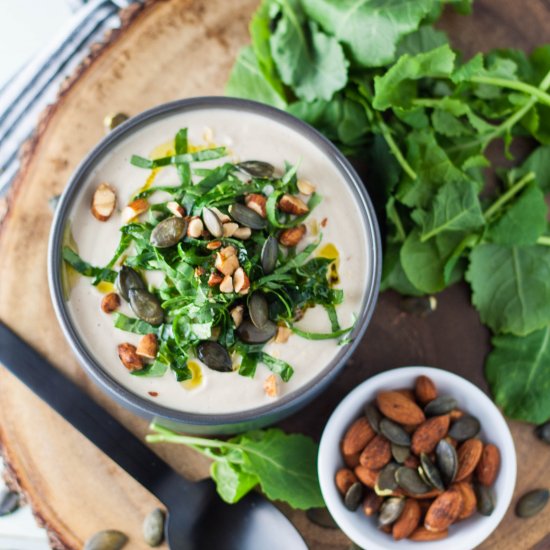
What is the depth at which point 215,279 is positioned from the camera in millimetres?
1286

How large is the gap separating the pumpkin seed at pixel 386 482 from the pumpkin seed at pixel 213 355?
421 mm

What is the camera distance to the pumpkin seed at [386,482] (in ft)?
4.94

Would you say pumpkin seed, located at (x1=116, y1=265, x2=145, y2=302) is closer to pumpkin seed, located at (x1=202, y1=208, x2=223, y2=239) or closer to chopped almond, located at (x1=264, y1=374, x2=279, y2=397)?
pumpkin seed, located at (x1=202, y1=208, x2=223, y2=239)

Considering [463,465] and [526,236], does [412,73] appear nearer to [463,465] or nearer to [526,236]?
[526,236]

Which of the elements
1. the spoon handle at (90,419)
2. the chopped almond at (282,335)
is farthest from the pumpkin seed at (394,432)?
the spoon handle at (90,419)

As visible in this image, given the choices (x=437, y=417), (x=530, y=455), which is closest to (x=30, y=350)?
(x=437, y=417)

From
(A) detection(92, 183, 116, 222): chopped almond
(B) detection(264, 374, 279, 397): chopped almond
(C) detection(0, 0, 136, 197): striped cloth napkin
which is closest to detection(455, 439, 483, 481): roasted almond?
(B) detection(264, 374, 279, 397): chopped almond

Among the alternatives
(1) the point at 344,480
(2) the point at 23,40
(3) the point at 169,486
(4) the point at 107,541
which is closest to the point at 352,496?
(1) the point at 344,480

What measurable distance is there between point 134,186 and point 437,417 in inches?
28.7

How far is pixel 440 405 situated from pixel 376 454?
0.52ft

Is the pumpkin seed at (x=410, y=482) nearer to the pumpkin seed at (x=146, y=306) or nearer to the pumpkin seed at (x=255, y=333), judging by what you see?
the pumpkin seed at (x=255, y=333)

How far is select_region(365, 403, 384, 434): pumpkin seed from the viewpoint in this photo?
5.01 ft

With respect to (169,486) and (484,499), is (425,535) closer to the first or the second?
(484,499)

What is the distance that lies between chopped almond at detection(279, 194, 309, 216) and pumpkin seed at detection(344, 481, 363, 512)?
0.55 metres
